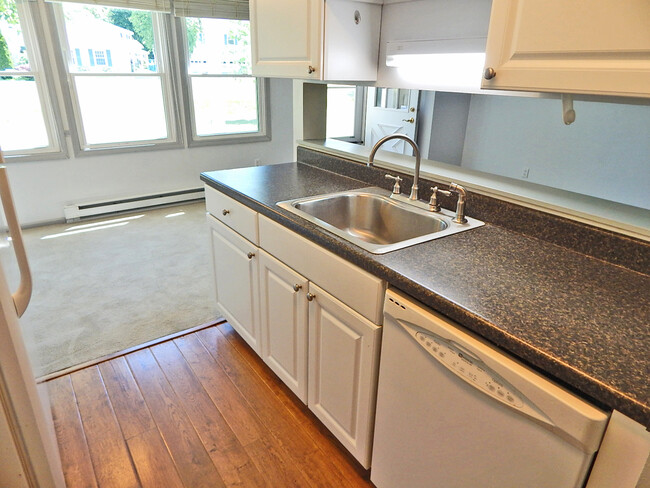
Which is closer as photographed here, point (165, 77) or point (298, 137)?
point (298, 137)

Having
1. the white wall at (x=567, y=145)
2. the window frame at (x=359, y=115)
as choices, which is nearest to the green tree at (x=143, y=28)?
the window frame at (x=359, y=115)

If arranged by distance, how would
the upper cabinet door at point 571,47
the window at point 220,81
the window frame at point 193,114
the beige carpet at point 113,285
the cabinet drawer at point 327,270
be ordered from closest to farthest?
the upper cabinet door at point 571,47 → the cabinet drawer at point 327,270 → the beige carpet at point 113,285 → the window frame at point 193,114 → the window at point 220,81

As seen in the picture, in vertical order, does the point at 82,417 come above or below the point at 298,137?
below

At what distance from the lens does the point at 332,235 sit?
1408 millimetres

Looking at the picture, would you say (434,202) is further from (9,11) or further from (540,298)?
(9,11)

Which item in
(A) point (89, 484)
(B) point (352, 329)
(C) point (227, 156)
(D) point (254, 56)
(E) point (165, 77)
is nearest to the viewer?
(B) point (352, 329)

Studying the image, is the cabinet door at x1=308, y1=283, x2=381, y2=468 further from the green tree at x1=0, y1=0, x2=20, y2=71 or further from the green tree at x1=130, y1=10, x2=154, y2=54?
the green tree at x1=130, y1=10, x2=154, y2=54

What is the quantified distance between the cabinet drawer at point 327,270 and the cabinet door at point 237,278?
192 millimetres

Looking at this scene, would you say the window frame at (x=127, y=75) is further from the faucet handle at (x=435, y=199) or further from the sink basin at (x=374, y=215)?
the faucet handle at (x=435, y=199)

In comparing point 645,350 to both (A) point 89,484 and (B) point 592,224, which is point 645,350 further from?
(A) point 89,484

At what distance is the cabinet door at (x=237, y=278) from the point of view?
1967 millimetres

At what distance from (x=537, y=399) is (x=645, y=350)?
9.4 inches

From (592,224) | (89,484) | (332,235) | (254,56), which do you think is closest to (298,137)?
(254,56)

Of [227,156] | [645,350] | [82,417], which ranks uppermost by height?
[645,350]
